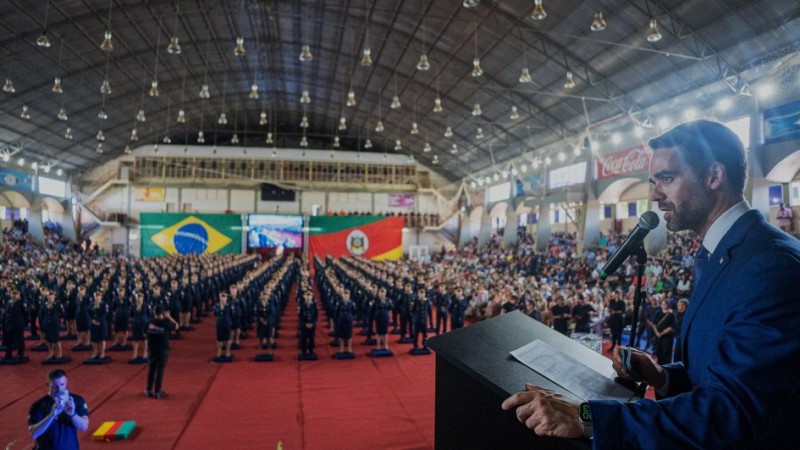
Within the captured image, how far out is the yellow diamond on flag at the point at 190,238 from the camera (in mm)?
32250

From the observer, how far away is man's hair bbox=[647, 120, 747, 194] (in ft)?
4.35

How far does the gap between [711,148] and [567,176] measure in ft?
77.7

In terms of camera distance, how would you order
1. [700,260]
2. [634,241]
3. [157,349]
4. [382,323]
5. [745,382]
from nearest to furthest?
[745,382] < [700,260] < [634,241] < [157,349] < [382,323]

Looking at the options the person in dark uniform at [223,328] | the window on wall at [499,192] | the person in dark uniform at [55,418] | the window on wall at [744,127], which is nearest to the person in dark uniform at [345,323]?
the person in dark uniform at [223,328]

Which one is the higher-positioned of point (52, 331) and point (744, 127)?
point (744, 127)

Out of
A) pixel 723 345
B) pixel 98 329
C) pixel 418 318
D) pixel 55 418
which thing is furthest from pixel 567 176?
pixel 723 345

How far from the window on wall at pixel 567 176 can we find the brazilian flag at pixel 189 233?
839 inches

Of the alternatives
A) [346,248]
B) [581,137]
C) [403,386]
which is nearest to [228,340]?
[403,386]

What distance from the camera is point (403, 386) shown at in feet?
26.0

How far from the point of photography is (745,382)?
3.27 feet

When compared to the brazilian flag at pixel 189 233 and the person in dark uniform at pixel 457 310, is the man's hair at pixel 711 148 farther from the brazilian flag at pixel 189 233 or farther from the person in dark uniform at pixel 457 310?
the brazilian flag at pixel 189 233

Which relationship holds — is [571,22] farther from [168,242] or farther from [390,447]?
[168,242]

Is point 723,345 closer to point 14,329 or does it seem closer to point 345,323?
point 345,323

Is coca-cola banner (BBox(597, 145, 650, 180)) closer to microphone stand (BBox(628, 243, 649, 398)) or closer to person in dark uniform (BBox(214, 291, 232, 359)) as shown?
person in dark uniform (BBox(214, 291, 232, 359))
